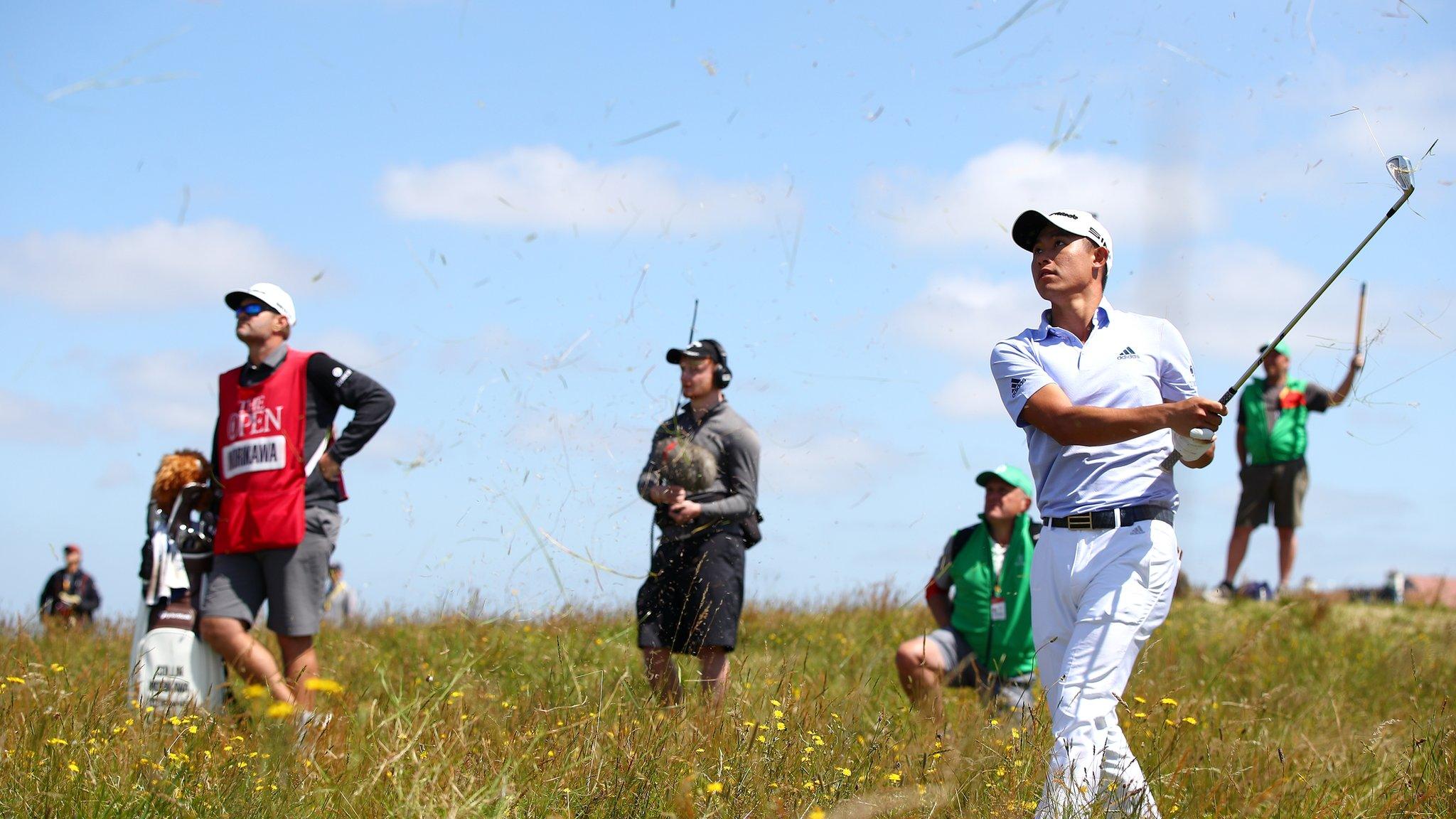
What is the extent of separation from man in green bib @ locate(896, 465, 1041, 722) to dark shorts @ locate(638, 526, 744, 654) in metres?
0.93

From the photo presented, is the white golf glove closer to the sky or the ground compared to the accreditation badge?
closer to the sky

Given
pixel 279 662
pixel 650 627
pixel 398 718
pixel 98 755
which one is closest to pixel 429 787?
pixel 398 718

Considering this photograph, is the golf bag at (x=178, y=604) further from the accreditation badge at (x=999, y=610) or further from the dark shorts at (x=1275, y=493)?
the dark shorts at (x=1275, y=493)

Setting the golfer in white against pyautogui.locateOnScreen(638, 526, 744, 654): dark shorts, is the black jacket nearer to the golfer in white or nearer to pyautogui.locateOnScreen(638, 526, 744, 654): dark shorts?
pyautogui.locateOnScreen(638, 526, 744, 654): dark shorts

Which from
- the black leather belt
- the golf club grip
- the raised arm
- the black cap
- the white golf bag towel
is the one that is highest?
the black cap

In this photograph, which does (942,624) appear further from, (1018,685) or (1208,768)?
(1208,768)

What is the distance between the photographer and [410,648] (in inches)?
344

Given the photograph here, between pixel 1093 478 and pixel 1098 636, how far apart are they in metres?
0.49

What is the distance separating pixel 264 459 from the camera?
5.97m

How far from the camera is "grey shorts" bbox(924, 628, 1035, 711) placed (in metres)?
6.44

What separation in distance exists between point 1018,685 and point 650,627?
1.75 metres

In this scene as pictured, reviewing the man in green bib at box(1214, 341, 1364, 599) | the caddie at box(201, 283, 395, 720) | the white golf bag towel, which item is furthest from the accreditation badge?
the man in green bib at box(1214, 341, 1364, 599)

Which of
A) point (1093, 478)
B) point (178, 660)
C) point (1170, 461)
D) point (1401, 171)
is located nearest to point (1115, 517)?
point (1093, 478)

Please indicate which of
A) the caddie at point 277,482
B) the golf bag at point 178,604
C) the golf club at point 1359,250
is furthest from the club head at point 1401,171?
the golf bag at point 178,604
